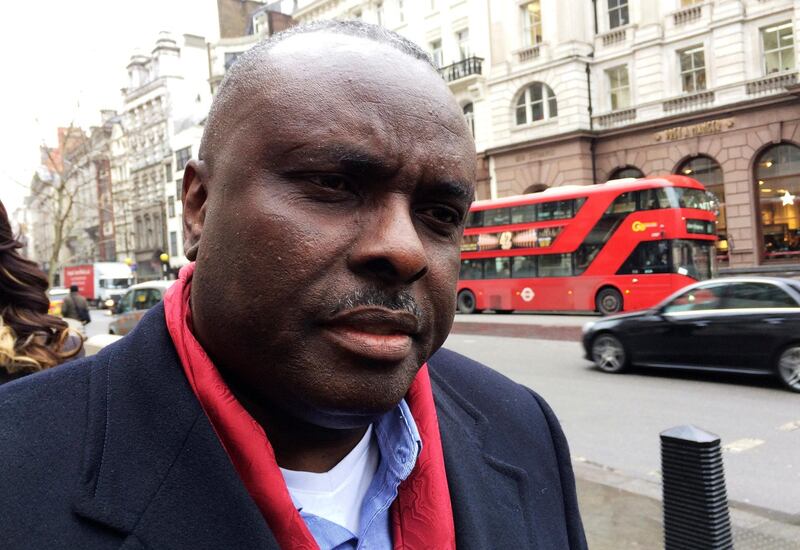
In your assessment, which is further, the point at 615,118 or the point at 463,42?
the point at 463,42

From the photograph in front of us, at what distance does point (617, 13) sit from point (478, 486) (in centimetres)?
2946

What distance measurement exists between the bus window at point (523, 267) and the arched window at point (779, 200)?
8.89 m

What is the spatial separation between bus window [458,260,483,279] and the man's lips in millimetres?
21597

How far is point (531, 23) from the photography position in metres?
29.7

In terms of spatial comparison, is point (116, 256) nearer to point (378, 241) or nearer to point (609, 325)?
point (609, 325)

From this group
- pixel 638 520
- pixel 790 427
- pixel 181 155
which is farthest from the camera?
pixel 181 155

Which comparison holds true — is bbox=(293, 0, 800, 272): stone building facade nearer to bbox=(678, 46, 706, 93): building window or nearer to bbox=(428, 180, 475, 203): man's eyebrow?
bbox=(678, 46, 706, 93): building window

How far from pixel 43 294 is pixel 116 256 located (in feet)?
218

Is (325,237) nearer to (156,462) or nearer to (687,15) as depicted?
(156,462)

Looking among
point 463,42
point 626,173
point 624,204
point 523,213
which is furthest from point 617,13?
point 624,204

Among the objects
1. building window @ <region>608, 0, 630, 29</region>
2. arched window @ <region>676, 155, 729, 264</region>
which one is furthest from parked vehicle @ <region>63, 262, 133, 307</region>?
arched window @ <region>676, 155, 729, 264</region>

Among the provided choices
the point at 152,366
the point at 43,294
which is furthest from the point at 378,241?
the point at 43,294

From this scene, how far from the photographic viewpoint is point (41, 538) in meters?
0.93

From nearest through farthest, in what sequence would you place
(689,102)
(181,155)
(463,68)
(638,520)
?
(638,520)
(689,102)
(463,68)
(181,155)
